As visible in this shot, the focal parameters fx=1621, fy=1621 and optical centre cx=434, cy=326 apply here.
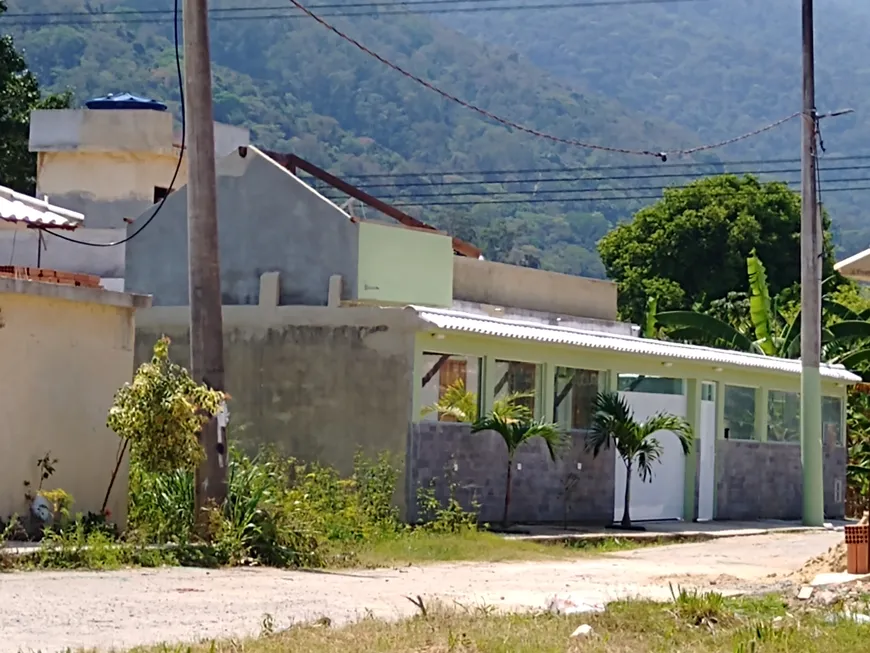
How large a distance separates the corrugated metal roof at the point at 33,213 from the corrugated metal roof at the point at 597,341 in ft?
18.6

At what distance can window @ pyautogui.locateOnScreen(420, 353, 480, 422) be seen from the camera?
23.9m

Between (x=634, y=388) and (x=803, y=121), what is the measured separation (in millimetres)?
5644

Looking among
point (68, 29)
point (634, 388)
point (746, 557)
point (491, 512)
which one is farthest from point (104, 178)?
point (68, 29)

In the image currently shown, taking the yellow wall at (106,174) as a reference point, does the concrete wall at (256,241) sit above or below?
below

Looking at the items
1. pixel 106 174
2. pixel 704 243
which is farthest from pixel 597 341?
pixel 704 243

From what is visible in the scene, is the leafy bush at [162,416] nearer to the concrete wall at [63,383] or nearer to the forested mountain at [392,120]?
the concrete wall at [63,383]

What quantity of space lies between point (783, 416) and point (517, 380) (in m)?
9.61

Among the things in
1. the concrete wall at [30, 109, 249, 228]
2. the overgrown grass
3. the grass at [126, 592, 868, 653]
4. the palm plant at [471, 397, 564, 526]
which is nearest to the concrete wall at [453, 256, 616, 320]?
the palm plant at [471, 397, 564, 526]

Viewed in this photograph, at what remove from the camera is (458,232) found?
104 metres

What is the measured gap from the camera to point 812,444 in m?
30.1

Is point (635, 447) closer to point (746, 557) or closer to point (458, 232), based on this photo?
point (746, 557)

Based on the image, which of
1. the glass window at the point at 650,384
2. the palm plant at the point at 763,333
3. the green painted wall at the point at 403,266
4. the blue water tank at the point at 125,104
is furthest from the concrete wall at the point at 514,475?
the blue water tank at the point at 125,104

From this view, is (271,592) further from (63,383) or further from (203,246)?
(63,383)

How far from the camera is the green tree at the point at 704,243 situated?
6912 centimetres
